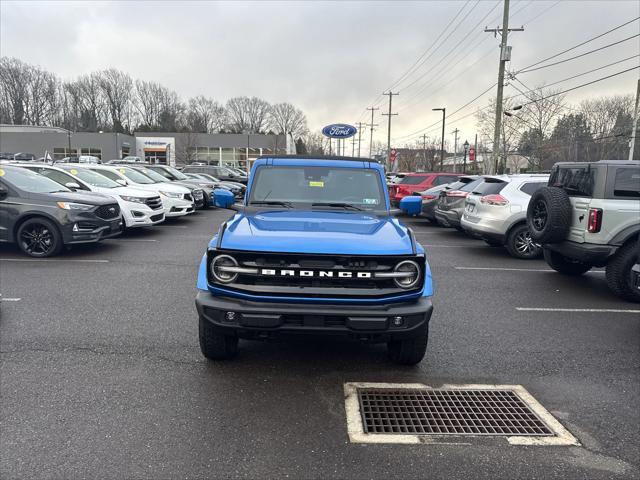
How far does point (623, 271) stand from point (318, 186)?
4806 mm

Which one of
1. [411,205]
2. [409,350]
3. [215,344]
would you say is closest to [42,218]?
[215,344]

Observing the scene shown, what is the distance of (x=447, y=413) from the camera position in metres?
3.61

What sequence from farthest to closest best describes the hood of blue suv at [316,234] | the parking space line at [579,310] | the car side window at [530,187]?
1. the car side window at [530,187]
2. the parking space line at [579,310]
3. the hood of blue suv at [316,234]

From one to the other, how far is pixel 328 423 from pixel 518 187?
27.6 ft

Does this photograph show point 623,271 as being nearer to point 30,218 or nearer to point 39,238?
point 39,238

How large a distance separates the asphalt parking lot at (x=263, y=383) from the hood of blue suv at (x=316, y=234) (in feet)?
3.98

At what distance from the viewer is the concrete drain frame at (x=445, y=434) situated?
325cm

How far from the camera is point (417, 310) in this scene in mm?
3738

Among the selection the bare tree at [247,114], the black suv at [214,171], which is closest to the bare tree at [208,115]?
the bare tree at [247,114]

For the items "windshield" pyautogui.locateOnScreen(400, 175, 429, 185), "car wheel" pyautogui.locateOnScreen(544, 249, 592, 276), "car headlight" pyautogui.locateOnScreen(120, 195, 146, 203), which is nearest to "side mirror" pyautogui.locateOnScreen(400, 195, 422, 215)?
"car wheel" pyautogui.locateOnScreen(544, 249, 592, 276)

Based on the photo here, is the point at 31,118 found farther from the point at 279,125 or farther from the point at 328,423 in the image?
the point at 328,423

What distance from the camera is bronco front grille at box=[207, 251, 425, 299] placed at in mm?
3695

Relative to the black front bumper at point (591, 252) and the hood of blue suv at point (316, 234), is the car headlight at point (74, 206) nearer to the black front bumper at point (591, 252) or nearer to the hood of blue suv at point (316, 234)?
the hood of blue suv at point (316, 234)

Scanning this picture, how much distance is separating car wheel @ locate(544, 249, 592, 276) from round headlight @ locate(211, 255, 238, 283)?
6.70 meters
